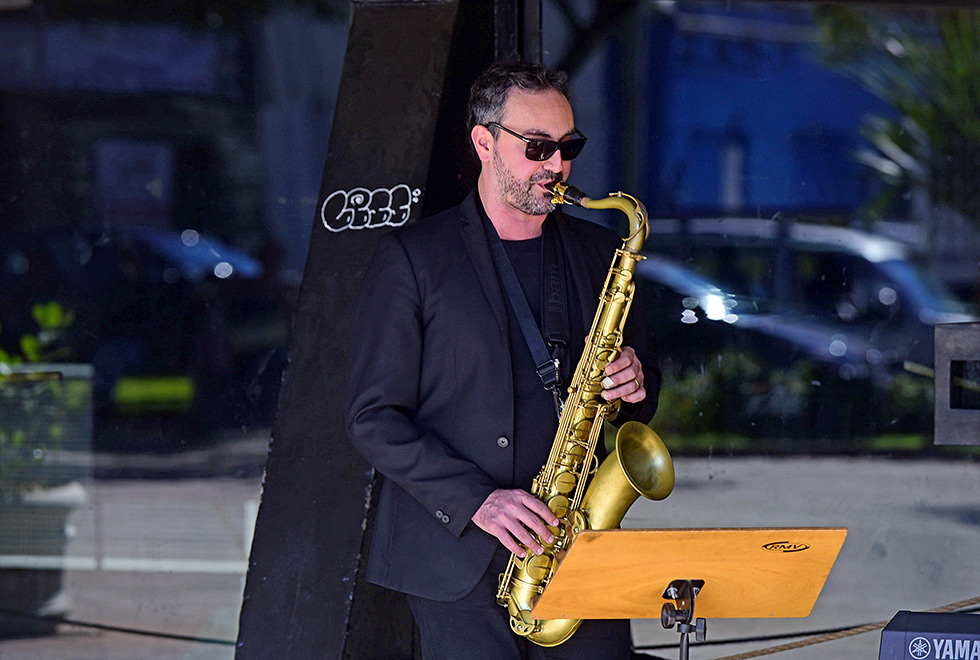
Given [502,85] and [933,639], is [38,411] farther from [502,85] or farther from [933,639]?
[933,639]

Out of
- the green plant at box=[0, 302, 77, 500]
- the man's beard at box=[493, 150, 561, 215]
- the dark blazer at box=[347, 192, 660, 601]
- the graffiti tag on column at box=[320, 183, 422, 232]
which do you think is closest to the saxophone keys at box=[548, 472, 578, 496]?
the dark blazer at box=[347, 192, 660, 601]

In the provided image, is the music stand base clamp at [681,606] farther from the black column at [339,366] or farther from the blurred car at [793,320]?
the blurred car at [793,320]

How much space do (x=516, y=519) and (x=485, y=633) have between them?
0.29m

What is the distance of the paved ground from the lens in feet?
16.0

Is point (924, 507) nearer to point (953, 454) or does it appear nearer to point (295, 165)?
point (953, 454)

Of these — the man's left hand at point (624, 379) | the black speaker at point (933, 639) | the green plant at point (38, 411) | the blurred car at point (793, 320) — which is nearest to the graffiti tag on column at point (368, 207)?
the man's left hand at point (624, 379)

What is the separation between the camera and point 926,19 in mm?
5039

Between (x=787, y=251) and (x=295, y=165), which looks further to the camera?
(x=295, y=165)

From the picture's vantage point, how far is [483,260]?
8.53ft

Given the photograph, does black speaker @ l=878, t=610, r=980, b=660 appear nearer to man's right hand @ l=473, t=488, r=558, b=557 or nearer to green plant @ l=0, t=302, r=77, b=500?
man's right hand @ l=473, t=488, r=558, b=557

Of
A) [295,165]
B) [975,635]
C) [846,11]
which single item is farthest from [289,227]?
[975,635]

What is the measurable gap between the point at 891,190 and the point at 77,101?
3518 millimetres

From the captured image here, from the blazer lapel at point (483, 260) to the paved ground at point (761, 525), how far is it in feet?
7.62

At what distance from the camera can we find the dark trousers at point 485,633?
2463 mm
